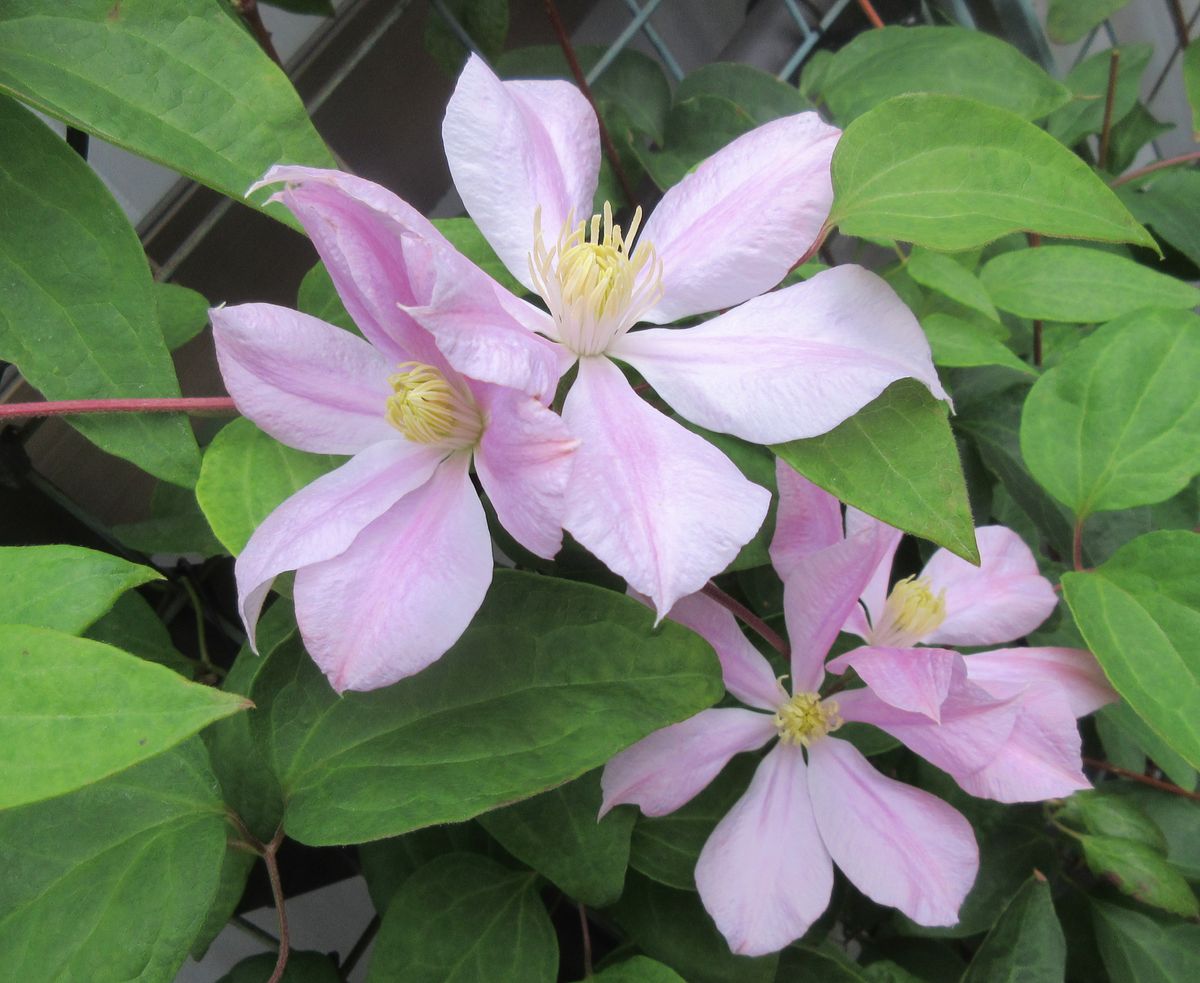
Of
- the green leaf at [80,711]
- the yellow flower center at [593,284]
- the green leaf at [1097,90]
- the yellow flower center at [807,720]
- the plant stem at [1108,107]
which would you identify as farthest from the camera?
the green leaf at [1097,90]

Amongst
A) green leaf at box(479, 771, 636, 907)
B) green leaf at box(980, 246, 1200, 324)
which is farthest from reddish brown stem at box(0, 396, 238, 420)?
green leaf at box(980, 246, 1200, 324)

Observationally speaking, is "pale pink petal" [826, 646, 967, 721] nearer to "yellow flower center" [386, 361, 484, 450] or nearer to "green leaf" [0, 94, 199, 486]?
"yellow flower center" [386, 361, 484, 450]

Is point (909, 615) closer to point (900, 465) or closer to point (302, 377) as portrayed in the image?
point (900, 465)

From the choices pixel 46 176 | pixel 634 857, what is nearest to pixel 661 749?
pixel 634 857

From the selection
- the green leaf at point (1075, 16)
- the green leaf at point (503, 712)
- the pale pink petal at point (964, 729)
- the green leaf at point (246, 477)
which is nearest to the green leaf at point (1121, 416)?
the pale pink petal at point (964, 729)

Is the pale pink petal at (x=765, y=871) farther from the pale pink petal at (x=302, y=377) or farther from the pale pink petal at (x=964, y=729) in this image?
the pale pink petal at (x=302, y=377)

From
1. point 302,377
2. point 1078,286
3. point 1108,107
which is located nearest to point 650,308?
point 302,377
